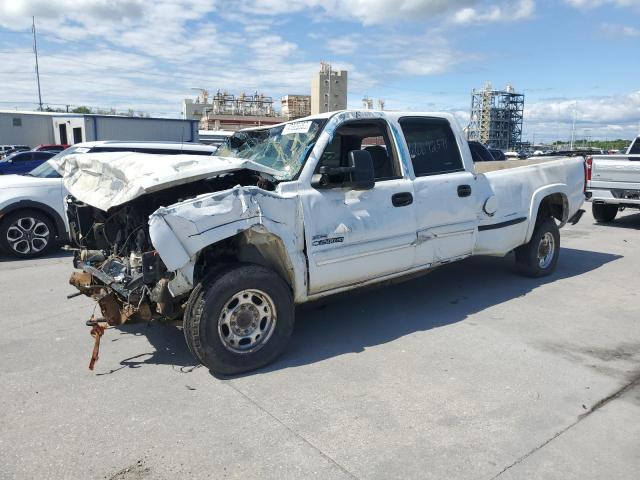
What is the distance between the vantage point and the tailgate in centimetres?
1025

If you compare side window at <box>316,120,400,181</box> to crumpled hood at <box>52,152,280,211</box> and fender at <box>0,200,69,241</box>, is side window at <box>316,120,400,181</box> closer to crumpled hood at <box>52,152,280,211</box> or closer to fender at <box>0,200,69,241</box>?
crumpled hood at <box>52,152,280,211</box>

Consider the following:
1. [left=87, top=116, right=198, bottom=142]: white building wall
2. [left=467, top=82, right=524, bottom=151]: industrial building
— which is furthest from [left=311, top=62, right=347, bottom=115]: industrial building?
[left=87, top=116, right=198, bottom=142]: white building wall

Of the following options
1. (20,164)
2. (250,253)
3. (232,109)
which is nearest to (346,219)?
(250,253)

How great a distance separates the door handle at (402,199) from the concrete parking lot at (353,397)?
3.82ft

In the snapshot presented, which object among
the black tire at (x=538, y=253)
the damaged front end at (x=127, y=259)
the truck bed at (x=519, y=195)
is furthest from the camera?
the black tire at (x=538, y=253)

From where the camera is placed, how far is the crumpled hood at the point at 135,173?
3.68 meters

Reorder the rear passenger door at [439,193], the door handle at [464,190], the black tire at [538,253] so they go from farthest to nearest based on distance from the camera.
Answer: the black tire at [538,253] → the door handle at [464,190] → the rear passenger door at [439,193]

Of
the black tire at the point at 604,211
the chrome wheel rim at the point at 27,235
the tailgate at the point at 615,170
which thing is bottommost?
the black tire at the point at 604,211

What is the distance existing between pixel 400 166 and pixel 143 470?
3.27 metres

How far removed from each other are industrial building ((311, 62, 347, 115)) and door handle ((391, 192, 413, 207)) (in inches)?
3367

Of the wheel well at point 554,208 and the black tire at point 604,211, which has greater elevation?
the wheel well at point 554,208

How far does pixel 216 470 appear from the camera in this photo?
282cm

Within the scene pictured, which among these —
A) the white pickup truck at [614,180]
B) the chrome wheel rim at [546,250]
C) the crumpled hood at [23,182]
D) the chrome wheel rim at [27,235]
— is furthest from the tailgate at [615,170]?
the chrome wheel rim at [27,235]

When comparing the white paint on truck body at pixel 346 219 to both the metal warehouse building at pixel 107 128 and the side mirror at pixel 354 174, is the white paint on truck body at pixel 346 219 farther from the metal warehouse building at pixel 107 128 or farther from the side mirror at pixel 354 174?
the metal warehouse building at pixel 107 128
